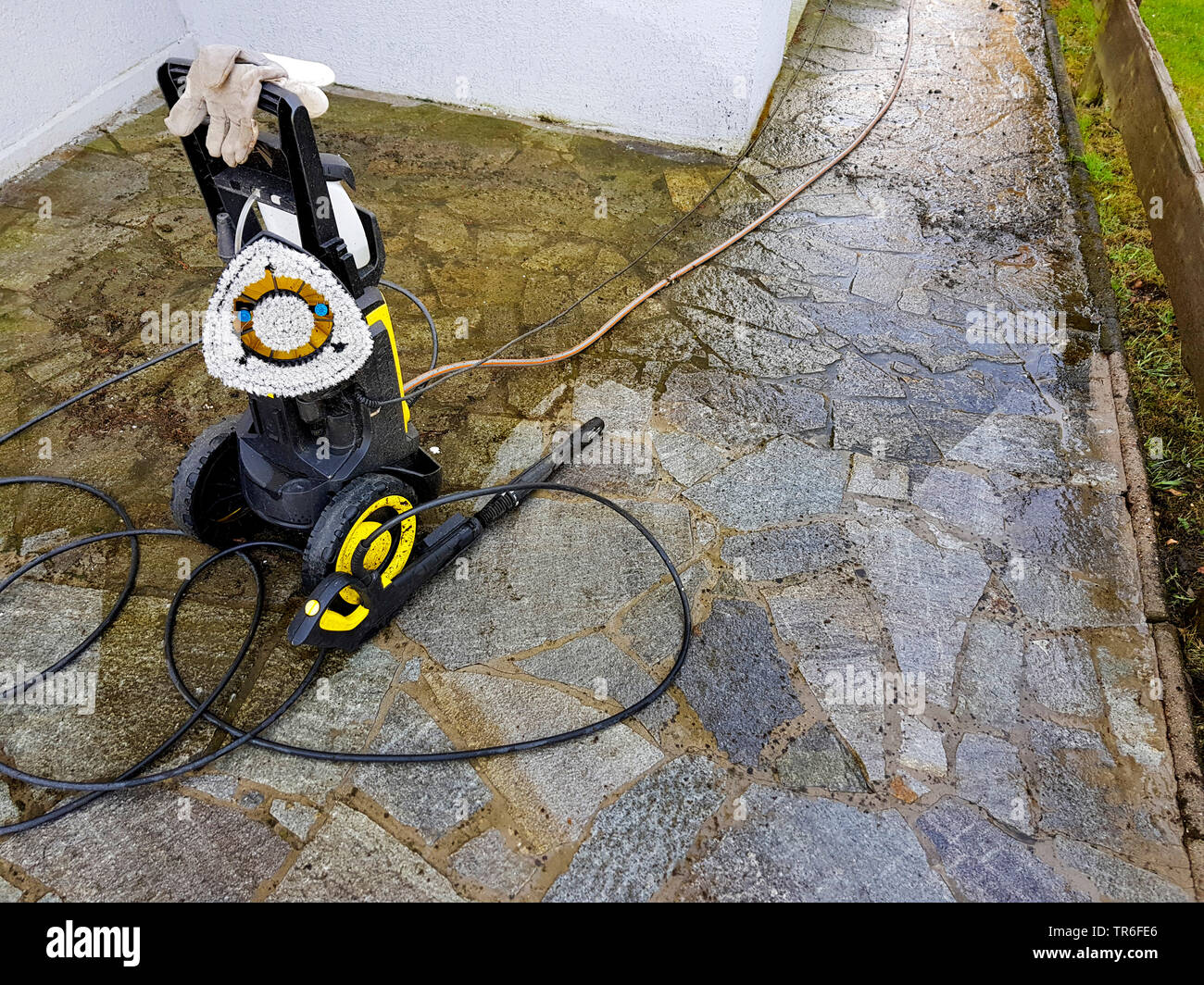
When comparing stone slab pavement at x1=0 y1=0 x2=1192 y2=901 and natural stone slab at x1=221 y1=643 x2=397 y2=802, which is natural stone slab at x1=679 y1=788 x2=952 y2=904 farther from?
natural stone slab at x1=221 y1=643 x2=397 y2=802

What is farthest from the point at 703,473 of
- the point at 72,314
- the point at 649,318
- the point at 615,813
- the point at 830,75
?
the point at 830,75

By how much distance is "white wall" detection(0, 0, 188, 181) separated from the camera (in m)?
5.31

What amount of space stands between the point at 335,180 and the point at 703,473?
6.68 ft

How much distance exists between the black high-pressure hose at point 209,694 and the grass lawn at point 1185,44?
615 cm

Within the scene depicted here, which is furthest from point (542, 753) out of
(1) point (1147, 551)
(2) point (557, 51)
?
(2) point (557, 51)

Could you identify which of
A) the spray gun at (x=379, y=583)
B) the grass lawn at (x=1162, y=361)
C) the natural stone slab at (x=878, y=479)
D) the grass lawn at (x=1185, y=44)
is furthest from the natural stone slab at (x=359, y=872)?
the grass lawn at (x=1185, y=44)

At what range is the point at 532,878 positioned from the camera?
2467mm

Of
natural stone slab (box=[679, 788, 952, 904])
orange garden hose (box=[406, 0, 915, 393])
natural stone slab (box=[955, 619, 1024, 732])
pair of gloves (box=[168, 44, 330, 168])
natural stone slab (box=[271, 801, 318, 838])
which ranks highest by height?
pair of gloves (box=[168, 44, 330, 168])

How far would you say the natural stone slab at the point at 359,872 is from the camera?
2.41 meters

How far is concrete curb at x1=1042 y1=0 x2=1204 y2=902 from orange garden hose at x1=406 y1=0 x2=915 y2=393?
1629 millimetres

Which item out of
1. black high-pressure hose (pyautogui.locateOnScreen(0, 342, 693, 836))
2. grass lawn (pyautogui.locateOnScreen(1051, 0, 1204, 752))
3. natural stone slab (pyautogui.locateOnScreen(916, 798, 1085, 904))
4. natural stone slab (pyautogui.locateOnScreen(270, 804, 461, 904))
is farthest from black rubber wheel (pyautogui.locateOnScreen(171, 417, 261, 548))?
grass lawn (pyautogui.locateOnScreen(1051, 0, 1204, 752))

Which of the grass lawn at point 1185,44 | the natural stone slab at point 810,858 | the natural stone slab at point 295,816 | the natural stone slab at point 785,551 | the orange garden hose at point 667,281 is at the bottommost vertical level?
the natural stone slab at point 295,816

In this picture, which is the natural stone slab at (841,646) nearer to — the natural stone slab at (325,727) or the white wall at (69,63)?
the natural stone slab at (325,727)

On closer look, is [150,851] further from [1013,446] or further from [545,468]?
[1013,446]
